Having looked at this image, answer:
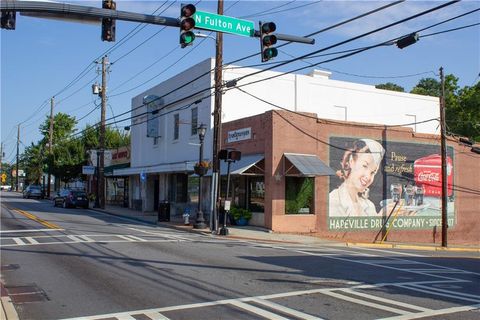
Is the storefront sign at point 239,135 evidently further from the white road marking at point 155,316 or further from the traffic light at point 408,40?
the white road marking at point 155,316

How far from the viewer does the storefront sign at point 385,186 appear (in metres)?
25.9

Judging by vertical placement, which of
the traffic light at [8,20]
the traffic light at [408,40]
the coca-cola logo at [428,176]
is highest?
the traffic light at [408,40]

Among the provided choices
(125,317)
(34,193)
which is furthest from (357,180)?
(34,193)

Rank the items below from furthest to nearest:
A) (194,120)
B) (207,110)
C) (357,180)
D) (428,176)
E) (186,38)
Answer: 1. (194,120)
2. (428,176)
3. (207,110)
4. (357,180)
5. (186,38)

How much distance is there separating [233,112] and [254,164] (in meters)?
5.70

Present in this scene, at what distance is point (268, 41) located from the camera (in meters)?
13.9

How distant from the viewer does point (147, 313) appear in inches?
309

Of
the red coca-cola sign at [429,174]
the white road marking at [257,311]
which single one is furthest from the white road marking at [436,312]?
the red coca-cola sign at [429,174]

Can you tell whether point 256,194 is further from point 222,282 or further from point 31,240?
point 222,282

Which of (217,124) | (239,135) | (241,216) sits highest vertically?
(217,124)

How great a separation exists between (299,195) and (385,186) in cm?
595

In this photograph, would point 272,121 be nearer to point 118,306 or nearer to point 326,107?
point 326,107

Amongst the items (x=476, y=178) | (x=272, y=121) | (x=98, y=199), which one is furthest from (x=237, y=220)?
(x=98, y=199)

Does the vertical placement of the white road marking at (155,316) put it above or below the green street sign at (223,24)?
below
